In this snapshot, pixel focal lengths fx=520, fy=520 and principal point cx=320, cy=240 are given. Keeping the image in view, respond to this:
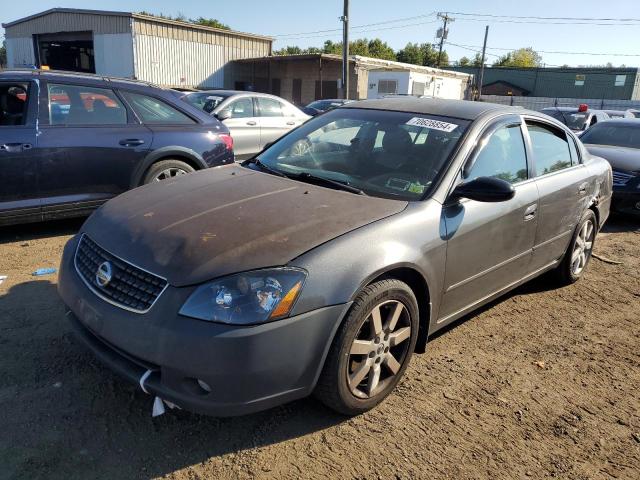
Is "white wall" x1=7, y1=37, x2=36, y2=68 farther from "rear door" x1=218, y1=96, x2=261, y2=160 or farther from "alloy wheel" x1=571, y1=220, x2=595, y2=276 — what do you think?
"alloy wheel" x1=571, y1=220, x2=595, y2=276

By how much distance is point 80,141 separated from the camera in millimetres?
5180

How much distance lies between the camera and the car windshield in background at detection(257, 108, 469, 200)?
3279 mm

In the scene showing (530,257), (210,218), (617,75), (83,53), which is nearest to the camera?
(210,218)

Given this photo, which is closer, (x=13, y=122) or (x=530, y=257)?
(x=530, y=257)

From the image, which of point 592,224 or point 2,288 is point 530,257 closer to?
point 592,224

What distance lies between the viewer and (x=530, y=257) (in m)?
3.96

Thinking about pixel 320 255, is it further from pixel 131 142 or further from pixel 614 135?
pixel 614 135

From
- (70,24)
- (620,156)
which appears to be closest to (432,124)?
(620,156)

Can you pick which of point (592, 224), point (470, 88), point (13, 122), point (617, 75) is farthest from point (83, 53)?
point (617, 75)

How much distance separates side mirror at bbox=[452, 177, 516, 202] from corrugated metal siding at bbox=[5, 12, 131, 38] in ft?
99.3

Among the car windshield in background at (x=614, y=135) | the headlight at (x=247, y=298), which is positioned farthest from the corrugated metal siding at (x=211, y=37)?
the headlight at (x=247, y=298)

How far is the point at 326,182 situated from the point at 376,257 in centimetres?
89

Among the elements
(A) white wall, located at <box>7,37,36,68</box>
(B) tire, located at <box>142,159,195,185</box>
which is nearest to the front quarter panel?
(B) tire, located at <box>142,159,195,185</box>

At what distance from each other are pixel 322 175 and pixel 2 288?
2713 millimetres
